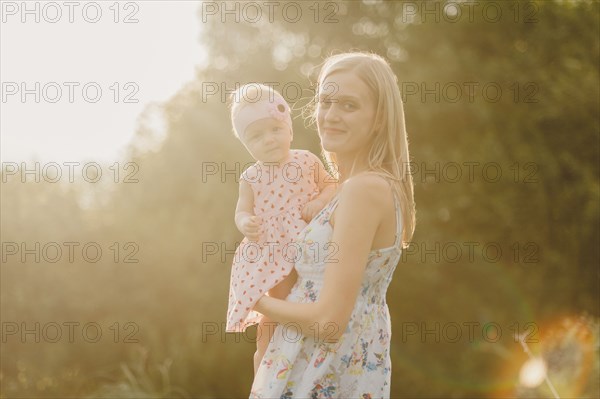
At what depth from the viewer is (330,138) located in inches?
107

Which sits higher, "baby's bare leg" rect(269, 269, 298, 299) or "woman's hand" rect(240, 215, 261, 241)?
"woman's hand" rect(240, 215, 261, 241)

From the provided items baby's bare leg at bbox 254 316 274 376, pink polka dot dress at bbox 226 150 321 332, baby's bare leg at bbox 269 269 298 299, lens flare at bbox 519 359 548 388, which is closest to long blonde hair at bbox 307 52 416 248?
pink polka dot dress at bbox 226 150 321 332

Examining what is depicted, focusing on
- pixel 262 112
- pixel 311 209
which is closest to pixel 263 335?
pixel 311 209

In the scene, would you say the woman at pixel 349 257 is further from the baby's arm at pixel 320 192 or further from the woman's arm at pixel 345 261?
the baby's arm at pixel 320 192

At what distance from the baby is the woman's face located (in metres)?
0.25

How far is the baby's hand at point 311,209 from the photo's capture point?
283 centimetres

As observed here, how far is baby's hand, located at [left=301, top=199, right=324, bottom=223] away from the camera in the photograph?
2.83 metres

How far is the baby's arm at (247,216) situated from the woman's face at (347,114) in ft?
1.39

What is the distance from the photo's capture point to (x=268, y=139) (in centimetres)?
287

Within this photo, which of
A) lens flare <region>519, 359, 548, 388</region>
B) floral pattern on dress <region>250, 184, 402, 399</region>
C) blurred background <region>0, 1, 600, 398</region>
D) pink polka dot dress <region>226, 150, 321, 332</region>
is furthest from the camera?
blurred background <region>0, 1, 600, 398</region>

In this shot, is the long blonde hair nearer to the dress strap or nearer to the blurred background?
the dress strap

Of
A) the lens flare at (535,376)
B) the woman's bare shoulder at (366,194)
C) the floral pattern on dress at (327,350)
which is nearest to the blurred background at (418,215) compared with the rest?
the lens flare at (535,376)

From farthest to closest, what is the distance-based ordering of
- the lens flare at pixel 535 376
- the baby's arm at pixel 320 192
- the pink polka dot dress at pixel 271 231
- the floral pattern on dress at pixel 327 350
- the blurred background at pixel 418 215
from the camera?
the blurred background at pixel 418 215
the lens flare at pixel 535 376
the baby's arm at pixel 320 192
the pink polka dot dress at pixel 271 231
the floral pattern on dress at pixel 327 350

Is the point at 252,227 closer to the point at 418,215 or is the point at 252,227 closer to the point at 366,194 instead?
the point at 366,194
